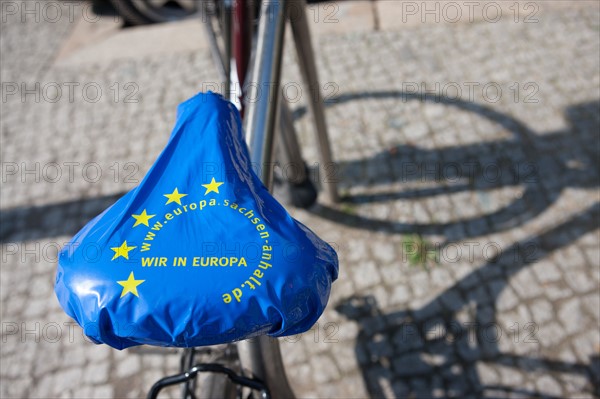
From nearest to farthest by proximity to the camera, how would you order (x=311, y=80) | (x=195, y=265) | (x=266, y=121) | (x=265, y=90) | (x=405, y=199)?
1. (x=195, y=265)
2. (x=266, y=121)
3. (x=265, y=90)
4. (x=311, y=80)
5. (x=405, y=199)

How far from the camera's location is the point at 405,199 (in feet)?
13.8

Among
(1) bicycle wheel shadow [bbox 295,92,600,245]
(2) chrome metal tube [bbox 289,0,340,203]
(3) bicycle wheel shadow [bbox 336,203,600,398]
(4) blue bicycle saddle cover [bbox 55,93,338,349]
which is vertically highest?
(2) chrome metal tube [bbox 289,0,340,203]

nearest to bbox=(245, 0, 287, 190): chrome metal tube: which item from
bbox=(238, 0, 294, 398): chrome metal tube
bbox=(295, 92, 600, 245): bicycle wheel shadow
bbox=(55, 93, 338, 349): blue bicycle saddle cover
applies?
bbox=(238, 0, 294, 398): chrome metal tube

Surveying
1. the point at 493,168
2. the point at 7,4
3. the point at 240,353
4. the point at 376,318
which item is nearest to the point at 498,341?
the point at 376,318

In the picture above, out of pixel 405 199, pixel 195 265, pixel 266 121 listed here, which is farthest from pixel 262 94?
pixel 405 199

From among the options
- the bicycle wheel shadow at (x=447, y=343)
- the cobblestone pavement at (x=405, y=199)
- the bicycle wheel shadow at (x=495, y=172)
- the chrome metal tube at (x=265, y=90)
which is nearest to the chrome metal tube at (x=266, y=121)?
the chrome metal tube at (x=265, y=90)

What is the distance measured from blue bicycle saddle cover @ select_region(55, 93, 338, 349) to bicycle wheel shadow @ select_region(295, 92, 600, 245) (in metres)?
2.47

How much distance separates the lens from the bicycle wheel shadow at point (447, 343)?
3.19 metres

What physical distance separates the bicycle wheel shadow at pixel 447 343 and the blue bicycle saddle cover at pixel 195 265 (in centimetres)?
185

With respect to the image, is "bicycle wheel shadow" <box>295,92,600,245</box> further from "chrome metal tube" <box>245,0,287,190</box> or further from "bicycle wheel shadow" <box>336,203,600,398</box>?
"chrome metal tube" <box>245,0,287,190</box>

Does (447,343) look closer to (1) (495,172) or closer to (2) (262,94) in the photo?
(1) (495,172)

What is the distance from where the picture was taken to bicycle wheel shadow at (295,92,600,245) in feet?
13.2

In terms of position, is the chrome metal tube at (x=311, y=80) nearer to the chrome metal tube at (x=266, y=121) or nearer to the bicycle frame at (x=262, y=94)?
the bicycle frame at (x=262, y=94)

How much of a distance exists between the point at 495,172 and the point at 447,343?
5.24 ft
